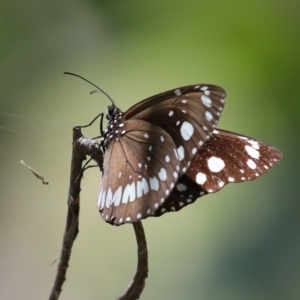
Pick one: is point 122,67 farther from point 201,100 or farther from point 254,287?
point 201,100

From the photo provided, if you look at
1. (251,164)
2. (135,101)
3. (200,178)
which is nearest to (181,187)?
(200,178)

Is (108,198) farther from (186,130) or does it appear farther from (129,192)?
(186,130)

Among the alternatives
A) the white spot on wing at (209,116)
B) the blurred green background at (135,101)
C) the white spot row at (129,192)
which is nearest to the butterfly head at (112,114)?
the white spot row at (129,192)

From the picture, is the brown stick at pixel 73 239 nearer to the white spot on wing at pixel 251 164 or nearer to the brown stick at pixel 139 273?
the brown stick at pixel 139 273

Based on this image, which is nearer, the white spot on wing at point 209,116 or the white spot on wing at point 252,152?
the white spot on wing at point 209,116

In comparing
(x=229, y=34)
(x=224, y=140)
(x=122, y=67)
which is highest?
(x=229, y=34)

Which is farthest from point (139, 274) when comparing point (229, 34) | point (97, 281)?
point (229, 34)
